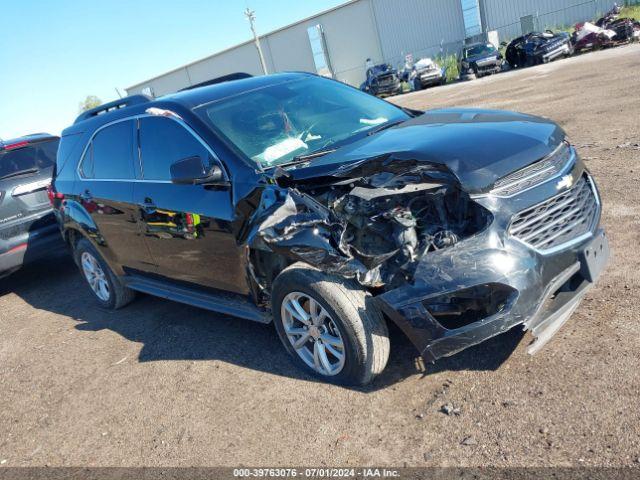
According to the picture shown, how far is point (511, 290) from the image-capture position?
9.59ft

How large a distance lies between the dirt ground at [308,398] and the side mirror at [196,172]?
54.5 inches

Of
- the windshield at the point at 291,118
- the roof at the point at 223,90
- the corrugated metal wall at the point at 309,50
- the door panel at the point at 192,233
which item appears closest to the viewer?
the door panel at the point at 192,233

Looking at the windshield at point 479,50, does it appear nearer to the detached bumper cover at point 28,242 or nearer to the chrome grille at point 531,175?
the detached bumper cover at point 28,242

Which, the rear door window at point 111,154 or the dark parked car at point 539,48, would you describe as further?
the dark parked car at point 539,48

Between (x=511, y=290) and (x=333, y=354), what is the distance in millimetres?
1220

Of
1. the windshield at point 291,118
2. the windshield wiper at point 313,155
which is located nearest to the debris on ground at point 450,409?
the windshield wiper at point 313,155

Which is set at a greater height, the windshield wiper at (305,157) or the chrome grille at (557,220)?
the windshield wiper at (305,157)

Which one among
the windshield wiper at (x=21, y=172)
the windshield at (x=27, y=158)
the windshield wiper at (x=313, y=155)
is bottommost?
the windshield wiper at (x=313, y=155)

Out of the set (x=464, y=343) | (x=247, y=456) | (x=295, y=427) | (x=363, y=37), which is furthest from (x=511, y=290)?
(x=363, y=37)

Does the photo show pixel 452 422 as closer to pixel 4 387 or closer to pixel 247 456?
pixel 247 456

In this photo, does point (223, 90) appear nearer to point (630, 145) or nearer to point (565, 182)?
point (565, 182)

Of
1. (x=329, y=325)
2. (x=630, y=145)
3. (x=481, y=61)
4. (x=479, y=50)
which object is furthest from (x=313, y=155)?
(x=479, y=50)

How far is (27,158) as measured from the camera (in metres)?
7.68

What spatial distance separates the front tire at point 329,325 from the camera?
3.27 m
